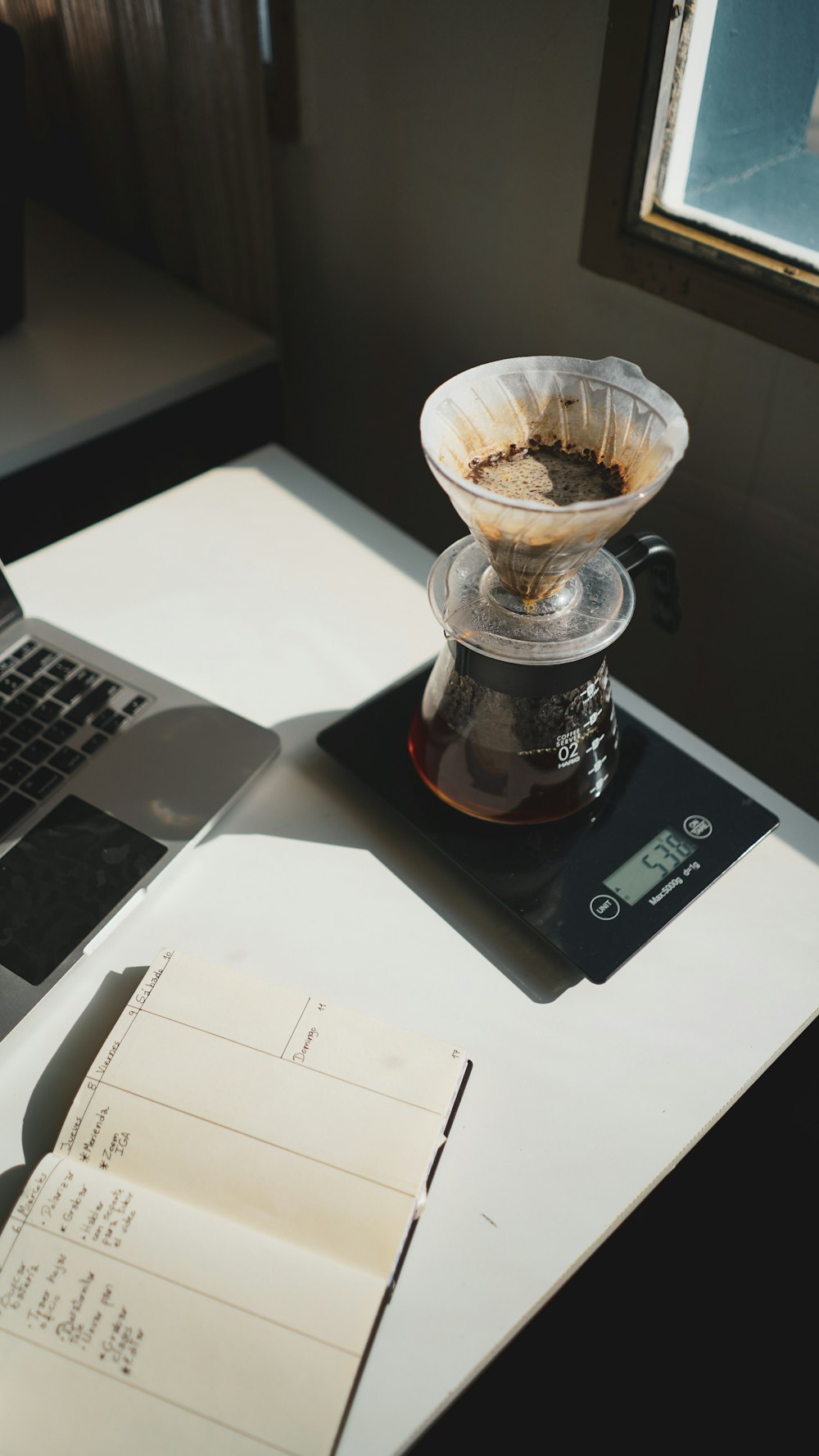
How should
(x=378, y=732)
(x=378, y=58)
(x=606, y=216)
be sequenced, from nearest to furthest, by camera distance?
(x=378, y=732) < (x=606, y=216) < (x=378, y=58)

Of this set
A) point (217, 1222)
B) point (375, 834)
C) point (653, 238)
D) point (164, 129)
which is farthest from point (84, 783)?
point (164, 129)

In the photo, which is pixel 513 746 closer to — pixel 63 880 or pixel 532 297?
pixel 63 880

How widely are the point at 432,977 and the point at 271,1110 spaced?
13cm

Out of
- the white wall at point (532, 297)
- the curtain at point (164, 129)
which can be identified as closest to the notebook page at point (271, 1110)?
the white wall at point (532, 297)

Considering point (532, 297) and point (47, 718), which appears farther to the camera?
point (532, 297)

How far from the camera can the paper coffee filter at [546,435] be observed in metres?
0.52

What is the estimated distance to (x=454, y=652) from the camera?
630 mm

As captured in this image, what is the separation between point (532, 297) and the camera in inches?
38.5

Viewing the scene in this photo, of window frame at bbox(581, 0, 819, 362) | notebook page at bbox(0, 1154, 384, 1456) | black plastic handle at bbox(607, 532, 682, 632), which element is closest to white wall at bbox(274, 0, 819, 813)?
window frame at bbox(581, 0, 819, 362)

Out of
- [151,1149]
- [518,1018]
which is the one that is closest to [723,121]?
[518,1018]

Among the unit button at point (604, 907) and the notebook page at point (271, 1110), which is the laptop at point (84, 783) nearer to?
the notebook page at point (271, 1110)

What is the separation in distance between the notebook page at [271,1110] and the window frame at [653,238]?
0.59 m

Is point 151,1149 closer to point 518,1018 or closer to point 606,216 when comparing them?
point 518,1018

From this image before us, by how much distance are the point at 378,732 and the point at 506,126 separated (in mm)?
566
